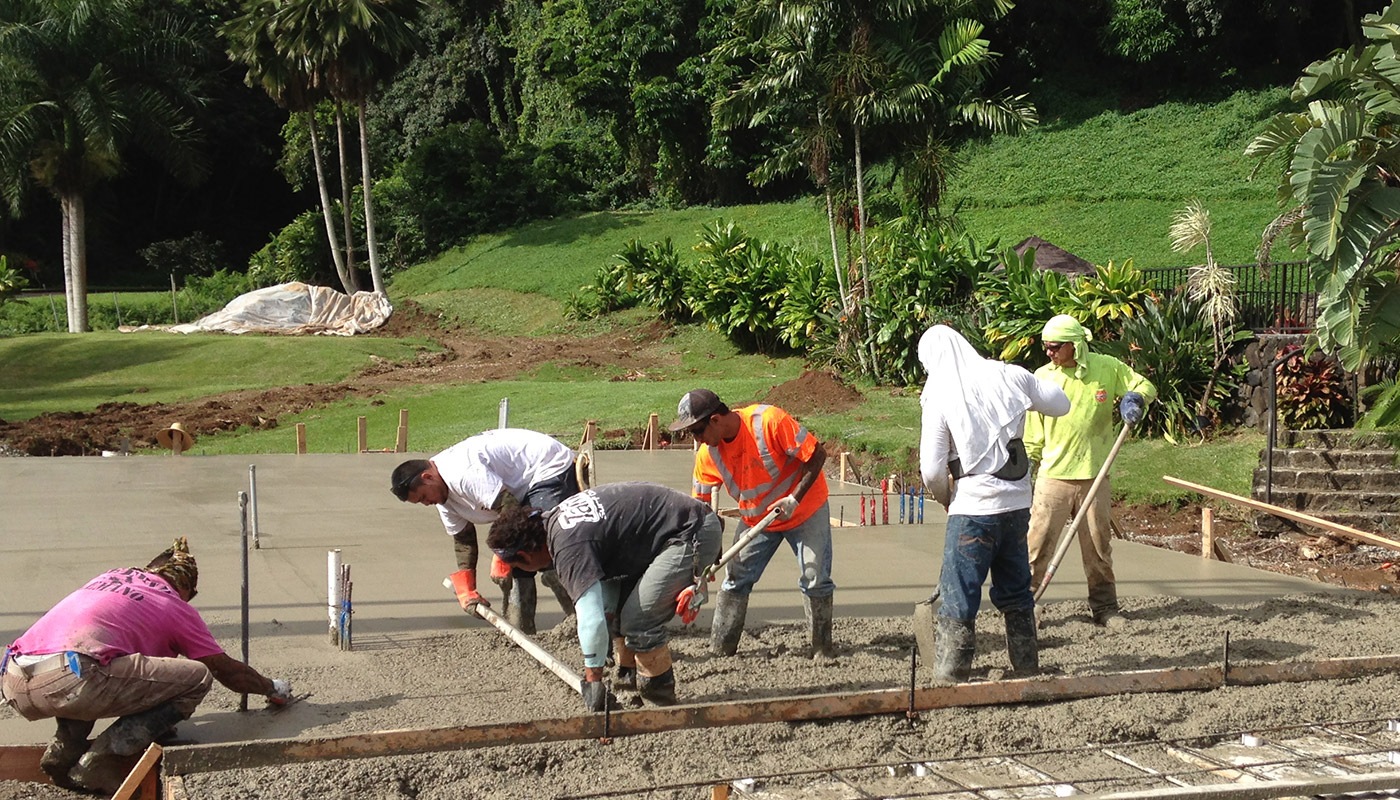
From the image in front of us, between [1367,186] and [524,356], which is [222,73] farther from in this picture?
[1367,186]

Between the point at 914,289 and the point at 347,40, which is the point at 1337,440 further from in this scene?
the point at 347,40

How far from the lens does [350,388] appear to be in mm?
19656

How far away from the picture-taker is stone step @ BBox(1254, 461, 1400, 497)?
10.4 metres

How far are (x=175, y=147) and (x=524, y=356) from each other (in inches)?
566

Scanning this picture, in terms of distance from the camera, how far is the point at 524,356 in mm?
→ 23578

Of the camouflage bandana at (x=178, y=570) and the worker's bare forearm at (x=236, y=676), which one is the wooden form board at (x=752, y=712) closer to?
the worker's bare forearm at (x=236, y=676)

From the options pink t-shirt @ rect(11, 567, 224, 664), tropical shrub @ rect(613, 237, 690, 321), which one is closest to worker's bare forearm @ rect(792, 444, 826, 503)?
pink t-shirt @ rect(11, 567, 224, 664)

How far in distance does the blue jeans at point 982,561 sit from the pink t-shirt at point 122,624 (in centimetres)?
319

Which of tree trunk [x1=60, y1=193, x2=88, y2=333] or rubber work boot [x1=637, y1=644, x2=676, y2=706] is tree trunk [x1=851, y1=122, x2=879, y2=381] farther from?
tree trunk [x1=60, y1=193, x2=88, y2=333]

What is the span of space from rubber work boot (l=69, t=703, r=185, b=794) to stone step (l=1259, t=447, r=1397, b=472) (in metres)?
9.60

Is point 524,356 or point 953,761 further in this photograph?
point 524,356

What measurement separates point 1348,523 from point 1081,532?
4.83m

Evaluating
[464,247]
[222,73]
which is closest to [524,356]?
[464,247]

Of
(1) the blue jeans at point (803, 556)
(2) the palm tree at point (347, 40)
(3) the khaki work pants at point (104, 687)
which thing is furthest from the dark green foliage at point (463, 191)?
(3) the khaki work pants at point (104, 687)
